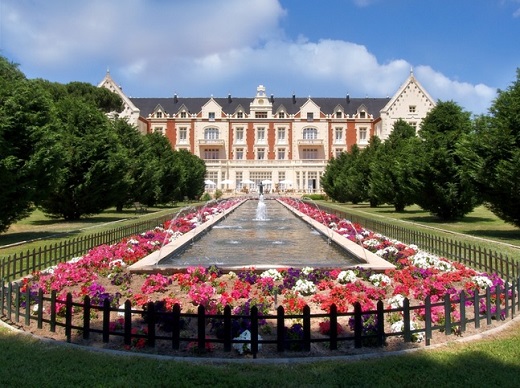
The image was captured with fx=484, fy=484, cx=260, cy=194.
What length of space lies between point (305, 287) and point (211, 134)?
3042 inches

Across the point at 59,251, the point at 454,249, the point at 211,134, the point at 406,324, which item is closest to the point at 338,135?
the point at 211,134

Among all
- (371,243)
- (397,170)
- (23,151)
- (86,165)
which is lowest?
(371,243)

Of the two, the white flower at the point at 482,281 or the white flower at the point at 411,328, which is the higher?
the white flower at the point at 482,281

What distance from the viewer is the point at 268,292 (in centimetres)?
841

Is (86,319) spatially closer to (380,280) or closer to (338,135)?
(380,280)

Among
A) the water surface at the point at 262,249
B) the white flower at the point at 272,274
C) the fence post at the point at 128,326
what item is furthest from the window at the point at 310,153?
the fence post at the point at 128,326

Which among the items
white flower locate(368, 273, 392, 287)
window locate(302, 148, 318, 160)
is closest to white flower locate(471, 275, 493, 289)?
white flower locate(368, 273, 392, 287)

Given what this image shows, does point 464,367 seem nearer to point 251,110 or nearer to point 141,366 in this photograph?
point 141,366

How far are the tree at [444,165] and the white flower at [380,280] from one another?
51.3 feet

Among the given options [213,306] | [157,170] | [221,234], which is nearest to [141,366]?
[213,306]

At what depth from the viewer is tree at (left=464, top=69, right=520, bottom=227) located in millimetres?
16891

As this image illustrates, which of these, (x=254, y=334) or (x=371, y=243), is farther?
(x=371, y=243)

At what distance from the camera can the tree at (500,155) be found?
1689 cm

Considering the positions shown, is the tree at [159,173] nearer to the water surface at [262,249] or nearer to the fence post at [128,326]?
the water surface at [262,249]
